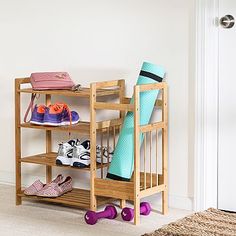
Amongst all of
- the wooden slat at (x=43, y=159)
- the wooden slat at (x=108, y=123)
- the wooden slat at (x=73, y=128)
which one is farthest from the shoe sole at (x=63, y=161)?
the wooden slat at (x=108, y=123)

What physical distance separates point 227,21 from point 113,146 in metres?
1.00

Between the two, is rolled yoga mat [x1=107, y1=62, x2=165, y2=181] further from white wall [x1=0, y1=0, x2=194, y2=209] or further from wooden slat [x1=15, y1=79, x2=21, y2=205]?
wooden slat [x1=15, y1=79, x2=21, y2=205]

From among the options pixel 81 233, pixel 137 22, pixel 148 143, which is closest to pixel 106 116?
pixel 148 143

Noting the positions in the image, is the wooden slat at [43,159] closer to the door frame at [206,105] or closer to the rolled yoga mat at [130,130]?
the rolled yoga mat at [130,130]

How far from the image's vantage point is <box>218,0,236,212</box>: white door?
3.69m

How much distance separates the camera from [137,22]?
12.9 ft

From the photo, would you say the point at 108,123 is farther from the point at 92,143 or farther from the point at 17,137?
the point at 17,137

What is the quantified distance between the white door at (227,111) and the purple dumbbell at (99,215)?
64cm

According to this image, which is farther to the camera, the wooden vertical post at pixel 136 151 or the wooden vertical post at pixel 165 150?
the wooden vertical post at pixel 165 150

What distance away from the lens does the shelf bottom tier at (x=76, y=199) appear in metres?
3.79

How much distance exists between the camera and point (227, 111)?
3725 mm

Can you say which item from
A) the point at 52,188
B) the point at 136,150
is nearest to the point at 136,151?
the point at 136,150

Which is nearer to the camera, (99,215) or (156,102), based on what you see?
(99,215)

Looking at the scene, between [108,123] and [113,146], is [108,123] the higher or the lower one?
the higher one
